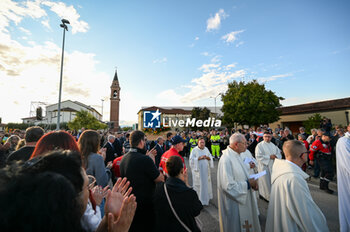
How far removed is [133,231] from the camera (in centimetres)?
259

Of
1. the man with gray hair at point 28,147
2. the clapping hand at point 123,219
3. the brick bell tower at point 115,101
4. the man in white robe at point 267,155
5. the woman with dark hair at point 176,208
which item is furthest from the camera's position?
the brick bell tower at point 115,101

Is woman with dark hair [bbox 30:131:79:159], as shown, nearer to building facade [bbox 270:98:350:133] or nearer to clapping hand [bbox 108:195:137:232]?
clapping hand [bbox 108:195:137:232]

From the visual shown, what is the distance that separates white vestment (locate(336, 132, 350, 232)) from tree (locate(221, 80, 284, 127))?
94.9ft

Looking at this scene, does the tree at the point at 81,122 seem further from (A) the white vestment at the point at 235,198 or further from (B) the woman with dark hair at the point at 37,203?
(B) the woman with dark hair at the point at 37,203

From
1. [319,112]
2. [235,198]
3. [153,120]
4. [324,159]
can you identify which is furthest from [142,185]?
[319,112]

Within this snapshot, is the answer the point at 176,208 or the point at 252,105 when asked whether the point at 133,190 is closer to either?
the point at 176,208

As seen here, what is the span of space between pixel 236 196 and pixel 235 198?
0.14 ft

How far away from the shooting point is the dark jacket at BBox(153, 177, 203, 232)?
2.09 m

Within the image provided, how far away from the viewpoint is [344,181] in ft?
10.4

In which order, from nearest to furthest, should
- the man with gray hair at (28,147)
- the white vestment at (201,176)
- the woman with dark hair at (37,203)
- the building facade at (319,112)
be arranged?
the woman with dark hair at (37,203) < the man with gray hair at (28,147) < the white vestment at (201,176) < the building facade at (319,112)

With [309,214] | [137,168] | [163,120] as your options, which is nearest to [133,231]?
[137,168]

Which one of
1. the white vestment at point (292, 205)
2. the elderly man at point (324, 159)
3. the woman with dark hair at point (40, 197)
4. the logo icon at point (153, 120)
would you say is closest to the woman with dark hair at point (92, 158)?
the woman with dark hair at point (40, 197)

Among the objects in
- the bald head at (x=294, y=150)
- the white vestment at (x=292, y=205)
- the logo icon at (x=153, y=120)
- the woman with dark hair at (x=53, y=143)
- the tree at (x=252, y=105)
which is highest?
the tree at (x=252, y=105)

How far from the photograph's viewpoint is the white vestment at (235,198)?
301cm
